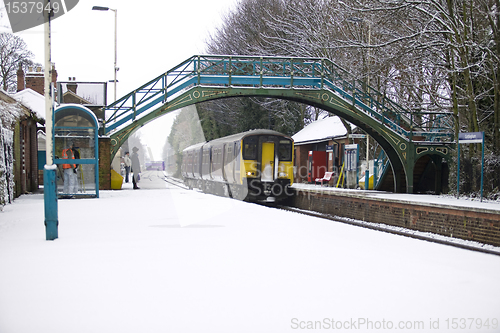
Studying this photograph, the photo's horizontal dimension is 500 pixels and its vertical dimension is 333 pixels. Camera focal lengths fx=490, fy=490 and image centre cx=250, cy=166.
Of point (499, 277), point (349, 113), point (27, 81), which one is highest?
point (27, 81)

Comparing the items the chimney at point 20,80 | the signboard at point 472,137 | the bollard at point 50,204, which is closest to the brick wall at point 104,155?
the bollard at point 50,204

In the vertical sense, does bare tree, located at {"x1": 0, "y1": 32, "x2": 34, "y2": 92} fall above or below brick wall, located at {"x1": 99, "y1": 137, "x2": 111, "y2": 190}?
above

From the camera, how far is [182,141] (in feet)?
252

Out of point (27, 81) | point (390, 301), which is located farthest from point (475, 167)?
point (27, 81)

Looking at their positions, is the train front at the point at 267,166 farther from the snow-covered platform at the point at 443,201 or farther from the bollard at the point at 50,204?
the bollard at the point at 50,204

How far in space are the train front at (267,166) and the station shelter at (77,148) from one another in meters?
5.44

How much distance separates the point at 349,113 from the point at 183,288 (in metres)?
15.6

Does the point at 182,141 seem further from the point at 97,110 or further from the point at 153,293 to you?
the point at 153,293

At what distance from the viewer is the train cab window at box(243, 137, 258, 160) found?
18109mm

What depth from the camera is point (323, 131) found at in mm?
29469

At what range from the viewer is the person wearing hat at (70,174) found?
14414 millimetres

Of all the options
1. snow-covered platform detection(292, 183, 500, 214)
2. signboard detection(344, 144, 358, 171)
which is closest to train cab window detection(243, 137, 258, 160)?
snow-covered platform detection(292, 183, 500, 214)

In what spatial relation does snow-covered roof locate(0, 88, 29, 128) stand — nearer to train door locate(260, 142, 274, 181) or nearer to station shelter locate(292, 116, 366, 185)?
train door locate(260, 142, 274, 181)

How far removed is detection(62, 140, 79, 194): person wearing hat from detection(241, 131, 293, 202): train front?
19.7 ft
